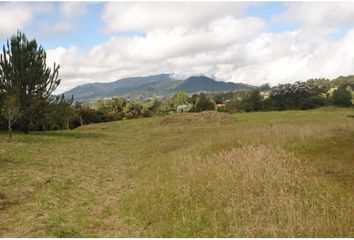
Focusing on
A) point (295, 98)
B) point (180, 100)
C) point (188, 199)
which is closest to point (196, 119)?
point (295, 98)

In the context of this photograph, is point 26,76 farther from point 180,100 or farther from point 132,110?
point 180,100

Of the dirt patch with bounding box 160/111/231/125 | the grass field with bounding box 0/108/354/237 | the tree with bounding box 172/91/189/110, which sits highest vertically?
the tree with bounding box 172/91/189/110

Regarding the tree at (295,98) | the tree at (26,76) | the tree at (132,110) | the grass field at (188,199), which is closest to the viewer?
the grass field at (188,199)

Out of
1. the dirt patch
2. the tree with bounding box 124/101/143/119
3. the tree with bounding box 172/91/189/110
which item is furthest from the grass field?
the tree with bounding box 172/91/189/110

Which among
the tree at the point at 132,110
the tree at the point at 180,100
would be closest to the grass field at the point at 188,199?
the tree at the point at 132,110

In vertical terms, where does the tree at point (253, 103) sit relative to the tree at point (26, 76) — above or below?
below

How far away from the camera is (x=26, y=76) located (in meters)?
29.5

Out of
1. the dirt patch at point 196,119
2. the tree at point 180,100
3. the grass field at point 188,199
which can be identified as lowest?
the dirt patch at point 196,119

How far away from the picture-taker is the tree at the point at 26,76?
2948cm

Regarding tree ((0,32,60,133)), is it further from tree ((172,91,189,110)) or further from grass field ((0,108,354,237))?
tree ((172,91,189,110))

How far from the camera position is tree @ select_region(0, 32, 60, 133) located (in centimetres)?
2948

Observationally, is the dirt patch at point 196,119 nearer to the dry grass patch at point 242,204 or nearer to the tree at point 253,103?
the tree at point 253,103

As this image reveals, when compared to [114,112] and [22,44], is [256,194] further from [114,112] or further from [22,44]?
[114,112]

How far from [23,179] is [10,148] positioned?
364 inches
